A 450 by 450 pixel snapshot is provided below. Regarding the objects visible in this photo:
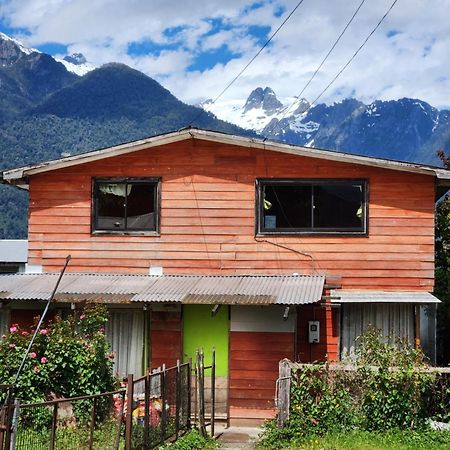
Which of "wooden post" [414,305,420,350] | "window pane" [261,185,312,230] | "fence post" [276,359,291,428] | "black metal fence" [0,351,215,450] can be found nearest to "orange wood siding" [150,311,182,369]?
"black metal fence" [0,351,215,450]

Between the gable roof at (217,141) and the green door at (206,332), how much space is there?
3.58 meters

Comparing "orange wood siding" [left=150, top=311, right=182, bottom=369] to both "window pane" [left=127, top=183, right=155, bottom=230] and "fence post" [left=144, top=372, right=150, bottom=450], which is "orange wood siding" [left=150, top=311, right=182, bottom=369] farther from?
"fence post" [left=144, top=372, right=150, bottom=450]

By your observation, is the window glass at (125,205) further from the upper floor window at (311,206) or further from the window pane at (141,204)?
the upper floor window at (311,206)

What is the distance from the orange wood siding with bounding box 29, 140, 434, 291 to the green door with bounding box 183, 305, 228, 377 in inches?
39.2

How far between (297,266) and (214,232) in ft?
6.36

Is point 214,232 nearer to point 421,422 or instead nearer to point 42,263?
point 42,263

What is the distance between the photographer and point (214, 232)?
17469 mm

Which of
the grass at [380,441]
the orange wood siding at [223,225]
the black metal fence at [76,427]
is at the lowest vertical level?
the grass at [380,441]

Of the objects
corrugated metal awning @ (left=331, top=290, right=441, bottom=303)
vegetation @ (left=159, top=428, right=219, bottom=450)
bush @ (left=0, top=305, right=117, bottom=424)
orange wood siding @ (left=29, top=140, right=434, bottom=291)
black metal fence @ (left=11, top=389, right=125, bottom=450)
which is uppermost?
orange wood siding @ (left=29, top=140, right=434, bottom=291)

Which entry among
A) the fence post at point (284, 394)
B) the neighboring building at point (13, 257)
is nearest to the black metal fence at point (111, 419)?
the fence post at point (284, 394)

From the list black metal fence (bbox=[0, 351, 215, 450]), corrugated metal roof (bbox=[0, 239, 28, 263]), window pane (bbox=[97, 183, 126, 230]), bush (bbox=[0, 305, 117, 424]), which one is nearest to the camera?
black metal fence (bbox=[0, 351, 215, 450])

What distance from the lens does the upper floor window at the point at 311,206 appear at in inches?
674

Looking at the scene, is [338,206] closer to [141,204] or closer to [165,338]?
[141,204]

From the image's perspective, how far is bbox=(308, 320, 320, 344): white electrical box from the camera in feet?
54.7
